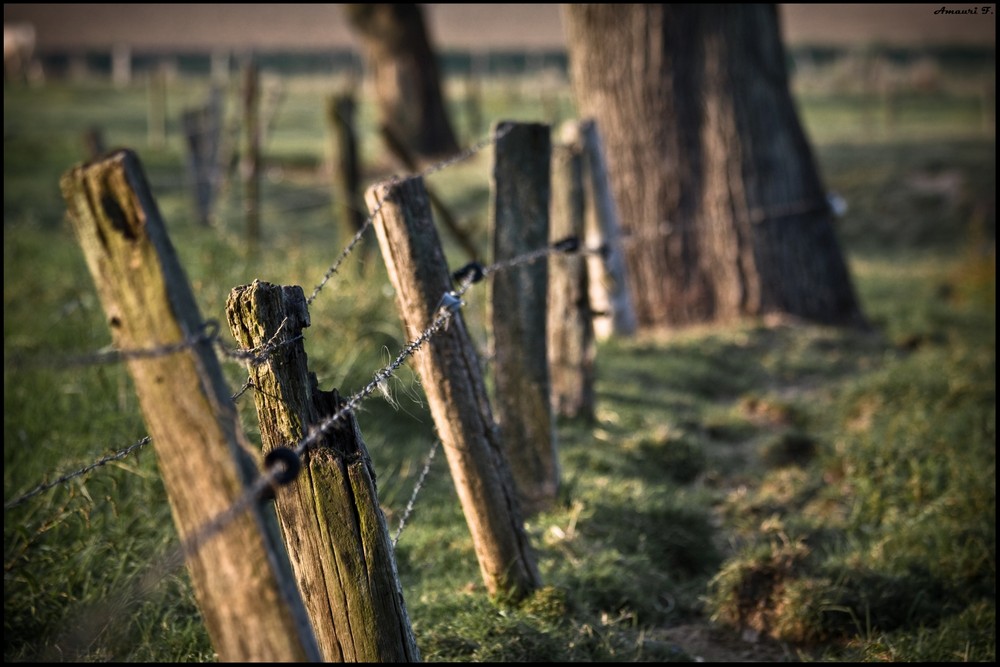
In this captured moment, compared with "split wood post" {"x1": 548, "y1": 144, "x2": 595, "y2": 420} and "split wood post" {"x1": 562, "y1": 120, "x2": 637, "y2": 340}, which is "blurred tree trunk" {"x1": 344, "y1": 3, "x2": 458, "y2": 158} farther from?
"split wood post" {"x1": 548, "y1": 144, "x2": 595, "y2": 420}

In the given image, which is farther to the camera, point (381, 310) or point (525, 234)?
point (381, 310)

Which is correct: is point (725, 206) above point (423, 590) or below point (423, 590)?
above

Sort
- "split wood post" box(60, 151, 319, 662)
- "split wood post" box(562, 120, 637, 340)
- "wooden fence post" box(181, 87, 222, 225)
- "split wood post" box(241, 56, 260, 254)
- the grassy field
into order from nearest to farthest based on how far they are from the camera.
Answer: "split wood post" box(60, 151, 319, 662) < the grassy field < "split wood post" box(562, 120, 637, 340) < "split wood post" box(241, 56, 260, 254) < "wooden fence post" box(181, 87, 222, 225)

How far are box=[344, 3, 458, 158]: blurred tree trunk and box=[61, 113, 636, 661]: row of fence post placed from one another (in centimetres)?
1333

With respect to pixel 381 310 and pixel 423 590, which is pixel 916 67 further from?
pixel 423 590

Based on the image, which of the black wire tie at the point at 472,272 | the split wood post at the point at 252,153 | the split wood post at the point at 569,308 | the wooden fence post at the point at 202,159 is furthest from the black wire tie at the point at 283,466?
the wooden fence post at the point at 202,159

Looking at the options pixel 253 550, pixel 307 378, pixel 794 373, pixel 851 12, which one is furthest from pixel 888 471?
pixel 851 12

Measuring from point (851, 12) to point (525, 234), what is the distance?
50.6 meters

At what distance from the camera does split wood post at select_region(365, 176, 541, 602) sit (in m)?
3.21

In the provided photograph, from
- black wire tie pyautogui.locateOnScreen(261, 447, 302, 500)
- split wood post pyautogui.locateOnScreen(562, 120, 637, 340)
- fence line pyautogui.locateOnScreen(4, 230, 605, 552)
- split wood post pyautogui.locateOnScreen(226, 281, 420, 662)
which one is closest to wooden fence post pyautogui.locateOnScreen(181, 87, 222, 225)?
split wood post pyautogui.locateOnScreen(562, 120, 637, 340)

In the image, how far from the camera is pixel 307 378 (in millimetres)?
2428

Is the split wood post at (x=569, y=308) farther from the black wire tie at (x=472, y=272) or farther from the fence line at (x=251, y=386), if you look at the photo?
the black wire tie at (x=472, y=272)

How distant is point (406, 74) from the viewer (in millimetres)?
17375

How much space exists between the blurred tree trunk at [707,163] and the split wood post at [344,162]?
2.32 metres
